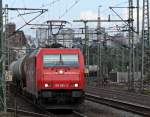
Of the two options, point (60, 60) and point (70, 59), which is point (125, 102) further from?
point (60, 60)

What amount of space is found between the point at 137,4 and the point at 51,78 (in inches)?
1032

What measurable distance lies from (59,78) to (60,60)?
3.12 ft

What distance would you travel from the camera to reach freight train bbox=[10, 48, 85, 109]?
23391 mm

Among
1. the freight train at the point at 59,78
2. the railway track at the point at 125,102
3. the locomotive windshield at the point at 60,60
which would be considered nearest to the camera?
the freight train at the point at 59,78

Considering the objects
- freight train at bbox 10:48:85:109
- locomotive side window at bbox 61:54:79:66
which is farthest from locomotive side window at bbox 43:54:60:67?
locomotive side window at bbox 61:54:79:66

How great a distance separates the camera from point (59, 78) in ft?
77.4

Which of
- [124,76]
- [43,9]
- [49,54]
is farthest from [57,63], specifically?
[124,76]

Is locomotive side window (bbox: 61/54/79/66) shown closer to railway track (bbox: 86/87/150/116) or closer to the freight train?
the freight train

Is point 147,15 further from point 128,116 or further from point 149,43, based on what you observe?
point 128,116

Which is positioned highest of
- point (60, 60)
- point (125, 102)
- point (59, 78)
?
point (60, 60)

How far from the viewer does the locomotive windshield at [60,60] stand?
24.0m

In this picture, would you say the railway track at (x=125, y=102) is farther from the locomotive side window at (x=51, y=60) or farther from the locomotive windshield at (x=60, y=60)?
the locomotive side window at (x=51, y=60)

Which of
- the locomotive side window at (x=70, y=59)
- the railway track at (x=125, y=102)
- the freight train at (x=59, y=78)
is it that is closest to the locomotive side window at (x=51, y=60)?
the freight train at (x=59, y=78)

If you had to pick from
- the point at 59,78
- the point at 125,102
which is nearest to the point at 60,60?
the point at 59,78
